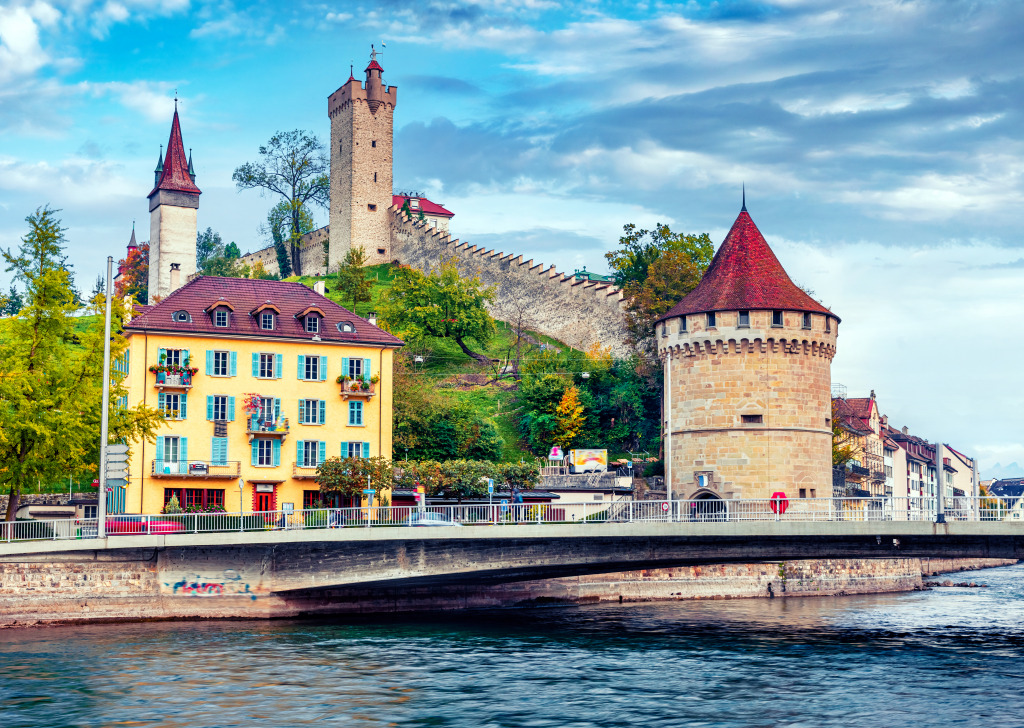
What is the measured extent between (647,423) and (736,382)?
48.1ft

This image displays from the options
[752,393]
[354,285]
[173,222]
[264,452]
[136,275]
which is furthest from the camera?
[136,275]

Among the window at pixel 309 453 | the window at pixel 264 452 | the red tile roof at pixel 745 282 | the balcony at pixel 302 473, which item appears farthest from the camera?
the red tile roof at pixel 745 282

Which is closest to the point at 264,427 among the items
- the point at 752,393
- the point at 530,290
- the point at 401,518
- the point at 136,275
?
the point at 401,518

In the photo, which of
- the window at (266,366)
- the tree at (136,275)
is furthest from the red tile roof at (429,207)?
the window at (266,366)

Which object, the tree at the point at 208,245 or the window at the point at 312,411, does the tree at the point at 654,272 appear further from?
the tree at the point at 208,245

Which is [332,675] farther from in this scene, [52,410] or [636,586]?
[636,586]

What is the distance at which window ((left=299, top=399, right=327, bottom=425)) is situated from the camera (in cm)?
5372

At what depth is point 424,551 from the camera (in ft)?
134

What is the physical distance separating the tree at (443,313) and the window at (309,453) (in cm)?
3081

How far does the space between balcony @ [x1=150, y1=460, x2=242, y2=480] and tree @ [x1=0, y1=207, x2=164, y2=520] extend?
648cm

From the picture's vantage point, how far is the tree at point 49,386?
40250mm

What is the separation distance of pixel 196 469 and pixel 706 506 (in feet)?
71.7

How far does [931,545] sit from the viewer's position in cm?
3894

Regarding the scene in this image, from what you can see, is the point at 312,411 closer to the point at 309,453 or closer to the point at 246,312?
the point at 309,453
